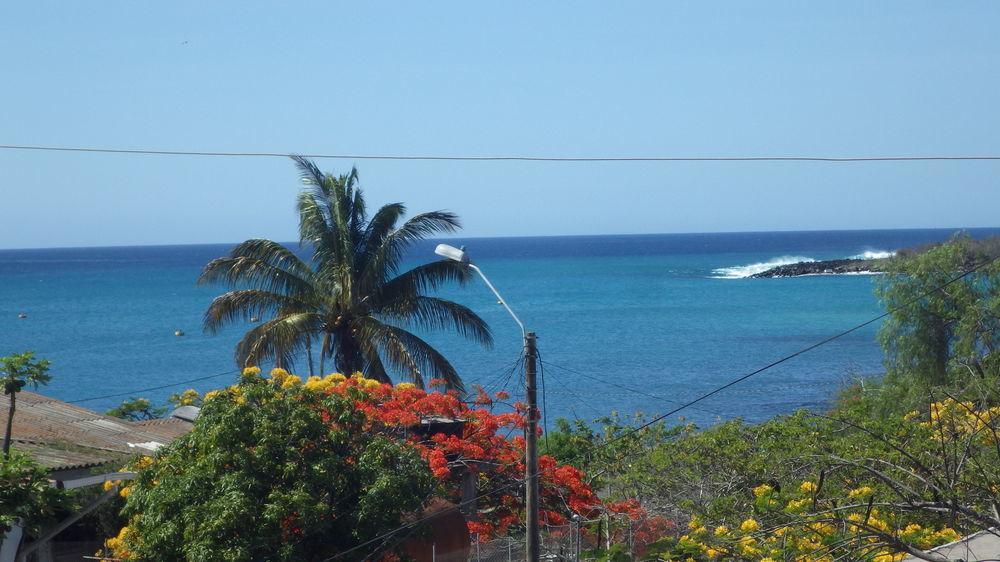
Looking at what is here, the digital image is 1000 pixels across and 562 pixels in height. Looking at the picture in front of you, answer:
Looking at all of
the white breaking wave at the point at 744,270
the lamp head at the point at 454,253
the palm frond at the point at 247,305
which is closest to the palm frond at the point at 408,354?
the palm frond at the point at 247,305

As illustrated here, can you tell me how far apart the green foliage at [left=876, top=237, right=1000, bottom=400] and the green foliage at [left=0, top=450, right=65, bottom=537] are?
2170 cm

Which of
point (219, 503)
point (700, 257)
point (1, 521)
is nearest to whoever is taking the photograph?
Answer: point (1, 521)

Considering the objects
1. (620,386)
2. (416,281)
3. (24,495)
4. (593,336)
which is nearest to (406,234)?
(416,281)

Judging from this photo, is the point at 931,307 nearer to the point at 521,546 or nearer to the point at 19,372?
the point at 521,546

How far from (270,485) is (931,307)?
21690mm

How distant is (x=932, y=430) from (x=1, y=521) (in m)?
11.8

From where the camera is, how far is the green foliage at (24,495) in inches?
370

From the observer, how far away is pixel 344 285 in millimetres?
22125

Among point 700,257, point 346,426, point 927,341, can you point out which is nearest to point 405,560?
point 346,426

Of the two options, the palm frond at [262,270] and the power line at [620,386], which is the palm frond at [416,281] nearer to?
the palm frond at [262,270]

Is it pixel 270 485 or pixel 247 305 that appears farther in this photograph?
pixel 247 305

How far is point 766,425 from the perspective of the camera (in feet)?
60.6

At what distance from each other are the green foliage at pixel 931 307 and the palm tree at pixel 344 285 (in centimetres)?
1232

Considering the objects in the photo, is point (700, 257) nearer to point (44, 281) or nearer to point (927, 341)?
point (44, 281)
